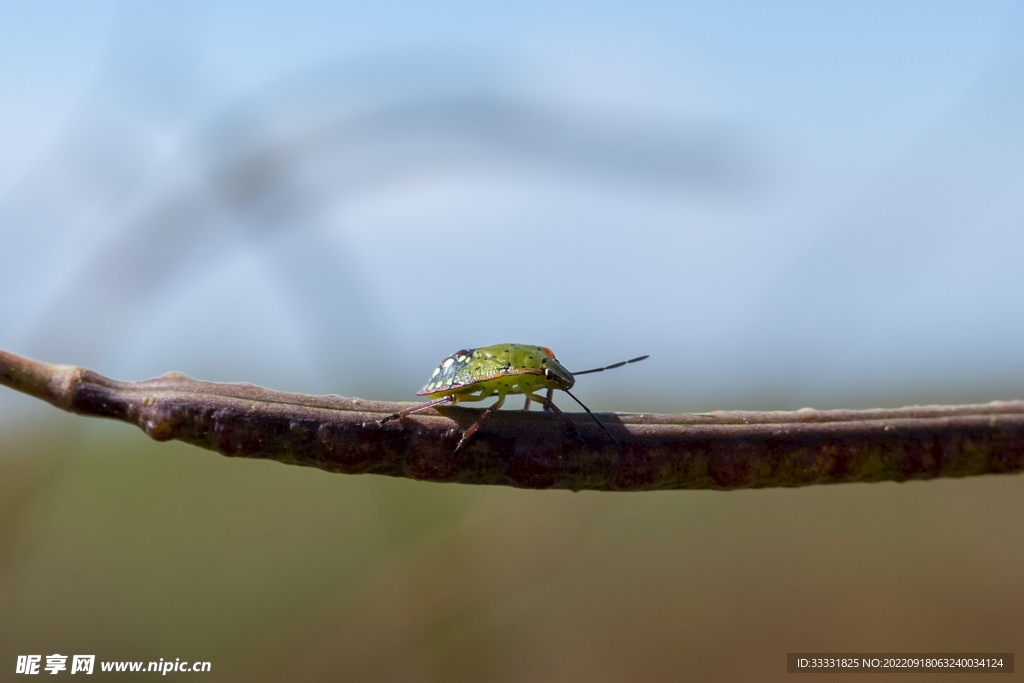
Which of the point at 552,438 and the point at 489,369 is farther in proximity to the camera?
the point at 489,369

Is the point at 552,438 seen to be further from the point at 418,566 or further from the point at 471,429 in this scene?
the point at 418,566

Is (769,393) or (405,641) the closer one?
(405,641)

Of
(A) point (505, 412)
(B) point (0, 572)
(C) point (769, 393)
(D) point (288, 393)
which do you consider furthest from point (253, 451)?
(C) point (769, 393)

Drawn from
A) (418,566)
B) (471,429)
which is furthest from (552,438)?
(418,566)

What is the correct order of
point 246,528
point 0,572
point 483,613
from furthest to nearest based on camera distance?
point 246,528, point 483,613, point 0,572

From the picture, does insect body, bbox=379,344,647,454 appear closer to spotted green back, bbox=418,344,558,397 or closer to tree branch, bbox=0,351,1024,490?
spotted green back, bbox=418,344,558,397

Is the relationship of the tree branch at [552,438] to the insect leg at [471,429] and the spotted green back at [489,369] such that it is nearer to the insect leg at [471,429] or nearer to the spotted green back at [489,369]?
the insect leg at [471,429]

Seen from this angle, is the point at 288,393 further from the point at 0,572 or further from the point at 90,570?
the point at 90,570
